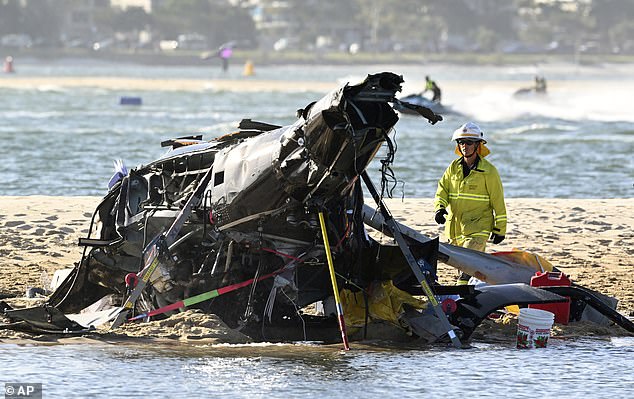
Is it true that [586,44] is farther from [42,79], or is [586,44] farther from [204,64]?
[42,79]

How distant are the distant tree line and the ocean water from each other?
244 feet

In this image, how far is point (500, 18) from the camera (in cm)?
17425

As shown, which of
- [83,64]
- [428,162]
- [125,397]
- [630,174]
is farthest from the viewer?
[83,64]

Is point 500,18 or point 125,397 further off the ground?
point 500,18

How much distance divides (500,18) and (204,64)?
5220 cm

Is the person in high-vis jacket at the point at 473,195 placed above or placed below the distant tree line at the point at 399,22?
below

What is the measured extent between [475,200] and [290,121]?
37.7m

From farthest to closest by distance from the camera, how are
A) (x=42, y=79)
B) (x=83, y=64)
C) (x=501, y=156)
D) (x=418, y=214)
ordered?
(x=83, y=64) → (x=42, y=79) → (x=501, y=156) → (x=418, y=214)

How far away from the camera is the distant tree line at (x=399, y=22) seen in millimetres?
156750

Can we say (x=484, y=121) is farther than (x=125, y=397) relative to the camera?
Yes

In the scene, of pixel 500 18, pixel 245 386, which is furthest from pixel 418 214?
pixel 500 18

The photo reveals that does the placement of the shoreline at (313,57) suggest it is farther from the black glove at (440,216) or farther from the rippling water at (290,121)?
the black glove at (440,216)
